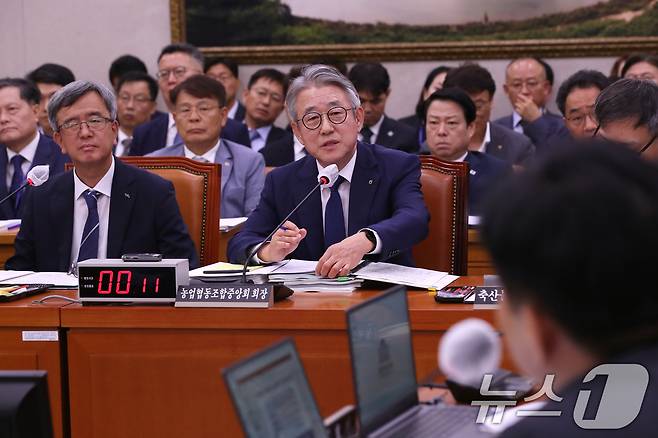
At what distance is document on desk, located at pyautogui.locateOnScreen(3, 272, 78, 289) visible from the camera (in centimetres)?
279

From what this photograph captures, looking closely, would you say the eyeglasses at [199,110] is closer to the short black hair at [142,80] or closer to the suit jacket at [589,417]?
the short black hair at [142,80]

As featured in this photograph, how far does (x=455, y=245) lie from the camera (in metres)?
3.19

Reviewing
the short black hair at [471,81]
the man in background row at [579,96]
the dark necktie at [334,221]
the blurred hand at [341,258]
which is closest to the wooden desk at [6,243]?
the dark necktie at [334,221]

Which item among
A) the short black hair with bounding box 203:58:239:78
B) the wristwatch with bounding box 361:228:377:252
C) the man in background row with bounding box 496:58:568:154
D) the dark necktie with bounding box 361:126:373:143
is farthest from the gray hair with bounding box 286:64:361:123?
the short black hair with bounding box 203:58:239:78

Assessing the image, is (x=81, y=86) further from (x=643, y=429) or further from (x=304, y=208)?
(x=643, y=429)

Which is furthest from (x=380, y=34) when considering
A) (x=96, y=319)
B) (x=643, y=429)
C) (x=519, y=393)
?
(x=643, y=429)

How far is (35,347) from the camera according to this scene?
2.47 m

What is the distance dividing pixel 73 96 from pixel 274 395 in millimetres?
2298

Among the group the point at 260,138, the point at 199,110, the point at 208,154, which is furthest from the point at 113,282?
the point at 260,138

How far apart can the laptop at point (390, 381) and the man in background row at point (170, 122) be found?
3.64 m

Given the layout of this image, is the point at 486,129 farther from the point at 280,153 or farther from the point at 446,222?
the point at 446,222

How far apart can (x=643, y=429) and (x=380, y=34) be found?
585 cm

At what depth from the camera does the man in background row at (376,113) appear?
550 centimetres

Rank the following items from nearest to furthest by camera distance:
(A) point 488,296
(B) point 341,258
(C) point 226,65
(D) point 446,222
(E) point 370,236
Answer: (A) point 488,296 → (B) point 341,258 → (E) point 370,236 → (D) point 446,222 → (C) point 226,65
